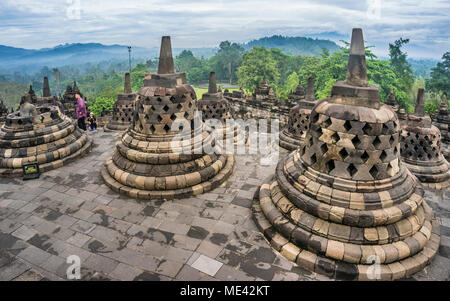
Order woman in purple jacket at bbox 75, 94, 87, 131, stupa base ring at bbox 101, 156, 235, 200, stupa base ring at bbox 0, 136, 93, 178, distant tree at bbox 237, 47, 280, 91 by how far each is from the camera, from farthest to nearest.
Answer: distant tree at bbox 237, 47, 280, 91
woman in purple jacket at bbox 75, 94, 87, 131
stupa base ring at bbox 0, 136, 93, 178
stupa base ring at bbox 101, 156, 235, 200

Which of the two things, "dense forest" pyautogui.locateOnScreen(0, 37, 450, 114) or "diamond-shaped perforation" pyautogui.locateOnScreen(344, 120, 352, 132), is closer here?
"diamond-shaped perforation" pyautogui.locateOnScreen(344, 120, 352, 132)

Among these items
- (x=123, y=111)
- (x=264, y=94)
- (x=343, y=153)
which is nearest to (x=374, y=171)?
(x=343, y=153)

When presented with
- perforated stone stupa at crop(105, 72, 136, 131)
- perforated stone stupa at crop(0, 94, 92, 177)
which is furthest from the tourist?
perforated stone stupa at crop(0, 94, 92, 177)

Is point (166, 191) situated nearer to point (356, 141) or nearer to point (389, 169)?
point (356, 141)

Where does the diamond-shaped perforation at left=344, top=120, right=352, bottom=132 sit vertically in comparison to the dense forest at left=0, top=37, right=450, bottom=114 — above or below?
below

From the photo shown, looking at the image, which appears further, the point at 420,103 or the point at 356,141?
the point at 420,103

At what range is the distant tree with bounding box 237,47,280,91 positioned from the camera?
5659 cm

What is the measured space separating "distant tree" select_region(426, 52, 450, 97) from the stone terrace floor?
44.0 meters

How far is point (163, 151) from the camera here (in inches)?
277

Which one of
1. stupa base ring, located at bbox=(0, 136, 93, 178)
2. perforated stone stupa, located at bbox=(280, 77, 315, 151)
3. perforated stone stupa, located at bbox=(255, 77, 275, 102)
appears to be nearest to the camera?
stupa base ring, located at bbox=(0, 136, 93, 178)

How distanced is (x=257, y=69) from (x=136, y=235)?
55.0 m

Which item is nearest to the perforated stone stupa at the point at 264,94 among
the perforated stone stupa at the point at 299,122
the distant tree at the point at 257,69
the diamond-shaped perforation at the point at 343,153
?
the perforated stone stupa at the point at 299,122

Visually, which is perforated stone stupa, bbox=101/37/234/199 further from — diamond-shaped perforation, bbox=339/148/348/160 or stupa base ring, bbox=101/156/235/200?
diamond-shaped perforation, bbox=339/148/348/160

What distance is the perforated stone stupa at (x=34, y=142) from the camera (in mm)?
8000
